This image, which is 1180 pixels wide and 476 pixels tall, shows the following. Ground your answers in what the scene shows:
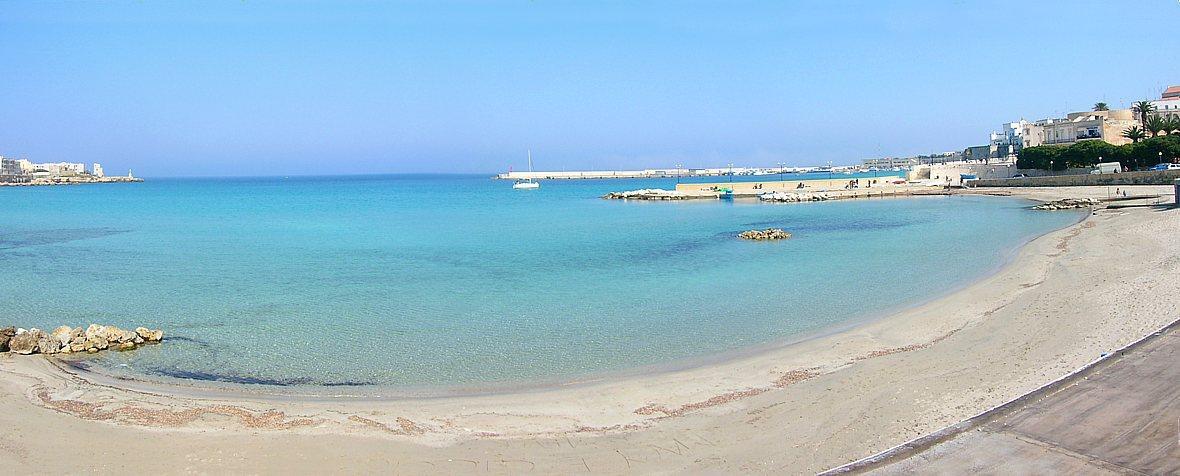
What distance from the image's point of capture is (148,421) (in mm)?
9266

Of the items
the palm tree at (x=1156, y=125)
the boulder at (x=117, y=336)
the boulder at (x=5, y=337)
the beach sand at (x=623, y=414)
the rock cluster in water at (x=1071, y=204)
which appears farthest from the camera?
the palm tree at (x=1156, y=125)

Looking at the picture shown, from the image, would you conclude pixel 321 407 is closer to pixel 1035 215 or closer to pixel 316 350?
pixel 316 350

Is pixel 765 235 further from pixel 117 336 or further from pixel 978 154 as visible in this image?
pixel 978 154

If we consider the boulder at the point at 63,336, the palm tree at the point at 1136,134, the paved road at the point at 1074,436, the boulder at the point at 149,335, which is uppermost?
the palm tree at the point at 1136,134

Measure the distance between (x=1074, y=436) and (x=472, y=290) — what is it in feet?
48.8

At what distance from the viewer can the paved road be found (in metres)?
6.67

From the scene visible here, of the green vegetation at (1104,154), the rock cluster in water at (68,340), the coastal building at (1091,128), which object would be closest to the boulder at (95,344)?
the rock cluster in water at (68,340)

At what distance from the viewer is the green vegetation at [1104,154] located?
5175cm

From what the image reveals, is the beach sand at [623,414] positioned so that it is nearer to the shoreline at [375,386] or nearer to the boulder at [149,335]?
the shoreline at [375,386]

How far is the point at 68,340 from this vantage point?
1341 centimetres

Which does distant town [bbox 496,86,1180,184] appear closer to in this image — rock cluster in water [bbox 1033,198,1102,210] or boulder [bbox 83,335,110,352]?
rock cluster in water [bbox 1033,198,1102,210]

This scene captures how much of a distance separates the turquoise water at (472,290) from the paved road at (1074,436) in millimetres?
5382

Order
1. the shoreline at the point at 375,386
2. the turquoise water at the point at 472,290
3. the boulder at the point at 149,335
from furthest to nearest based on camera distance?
1. the boulder at the point at 149,335
2. the turquoise water at the point at 472,290
3. the shoreline at the point at 375,386

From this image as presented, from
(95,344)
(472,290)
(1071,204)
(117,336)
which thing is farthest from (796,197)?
(95,344)
